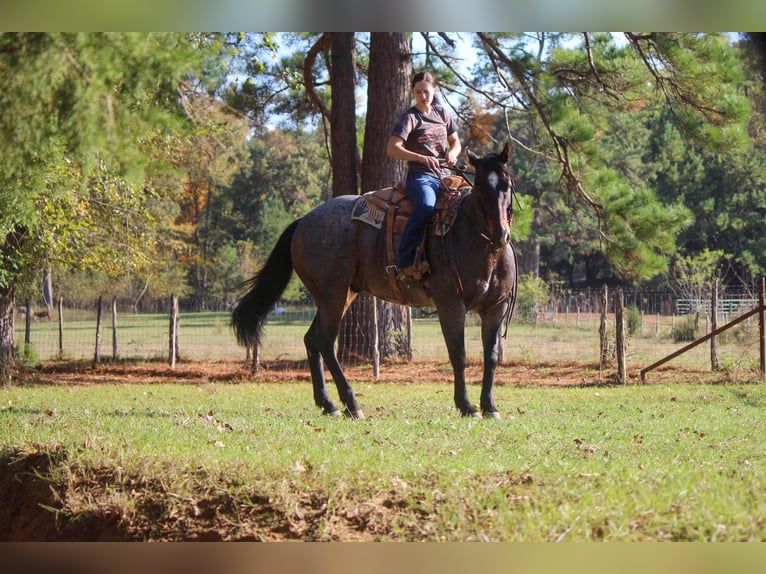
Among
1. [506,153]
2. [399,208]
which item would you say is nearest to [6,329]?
[399,208]

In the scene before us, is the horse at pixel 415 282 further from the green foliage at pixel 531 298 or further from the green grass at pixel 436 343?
the green foliage at pixel 531 298

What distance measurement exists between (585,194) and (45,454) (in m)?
8.28

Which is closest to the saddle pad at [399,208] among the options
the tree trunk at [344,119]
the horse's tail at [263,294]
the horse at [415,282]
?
the horse at [415,282]

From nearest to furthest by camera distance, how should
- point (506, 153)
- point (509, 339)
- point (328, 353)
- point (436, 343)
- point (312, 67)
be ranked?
1. point (506, 153)
2. point (328, 353)
3. point (312, 67)
4. point (436, 343)
5. point (509, 339)

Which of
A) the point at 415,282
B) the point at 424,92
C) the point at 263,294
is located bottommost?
the point at 263,294

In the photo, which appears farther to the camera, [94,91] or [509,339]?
[509,339]

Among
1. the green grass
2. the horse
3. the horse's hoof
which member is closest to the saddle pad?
the horse

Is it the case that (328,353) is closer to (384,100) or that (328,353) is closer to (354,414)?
(354,414)

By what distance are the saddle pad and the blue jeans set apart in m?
0.09

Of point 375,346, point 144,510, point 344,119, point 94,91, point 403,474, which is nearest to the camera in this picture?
point 94,91

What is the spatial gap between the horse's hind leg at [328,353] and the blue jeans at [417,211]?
3.21 feet

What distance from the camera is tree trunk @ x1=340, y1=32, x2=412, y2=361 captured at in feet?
40.5

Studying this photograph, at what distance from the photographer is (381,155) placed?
41.6ft

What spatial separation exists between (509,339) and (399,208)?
548 inches
